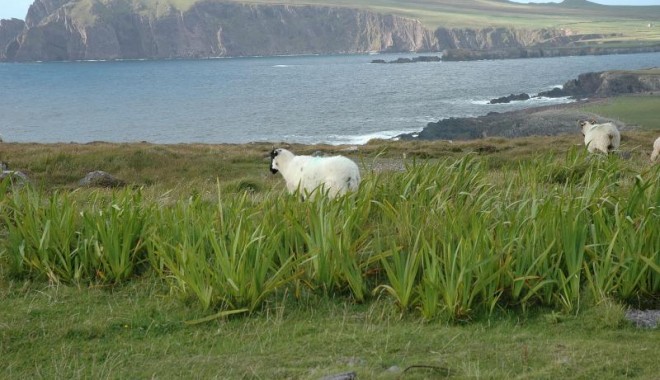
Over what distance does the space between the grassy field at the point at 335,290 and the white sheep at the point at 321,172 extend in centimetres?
151

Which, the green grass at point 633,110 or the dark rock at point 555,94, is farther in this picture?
the dark rock at point 555,94

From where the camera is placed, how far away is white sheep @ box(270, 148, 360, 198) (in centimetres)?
1167

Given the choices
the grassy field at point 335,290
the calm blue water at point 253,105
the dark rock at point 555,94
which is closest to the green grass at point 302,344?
the grassy field at point 335,290

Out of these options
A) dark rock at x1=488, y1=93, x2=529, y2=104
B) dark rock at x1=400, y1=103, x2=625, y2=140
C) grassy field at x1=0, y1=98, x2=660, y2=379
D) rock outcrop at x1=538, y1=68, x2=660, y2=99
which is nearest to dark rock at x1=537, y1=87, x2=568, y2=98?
rock outcrop at x1=538, y1=68, x2=660, y2=99

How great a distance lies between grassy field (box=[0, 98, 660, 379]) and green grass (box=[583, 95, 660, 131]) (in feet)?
182

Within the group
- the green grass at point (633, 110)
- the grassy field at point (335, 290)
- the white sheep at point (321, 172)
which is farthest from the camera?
the green grass at point (633, 110)

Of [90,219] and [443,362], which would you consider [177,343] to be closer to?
[443,362]

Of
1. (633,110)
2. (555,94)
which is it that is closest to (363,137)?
(633,110)

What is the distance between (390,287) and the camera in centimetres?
727

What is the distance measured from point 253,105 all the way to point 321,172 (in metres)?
112

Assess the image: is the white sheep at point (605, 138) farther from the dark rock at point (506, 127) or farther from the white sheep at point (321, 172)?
the dark rock at point (506, 127)

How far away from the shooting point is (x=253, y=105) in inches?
4833

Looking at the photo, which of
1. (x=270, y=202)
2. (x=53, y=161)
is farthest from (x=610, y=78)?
(x=270, y=202)

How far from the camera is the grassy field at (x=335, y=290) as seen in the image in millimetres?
5961
